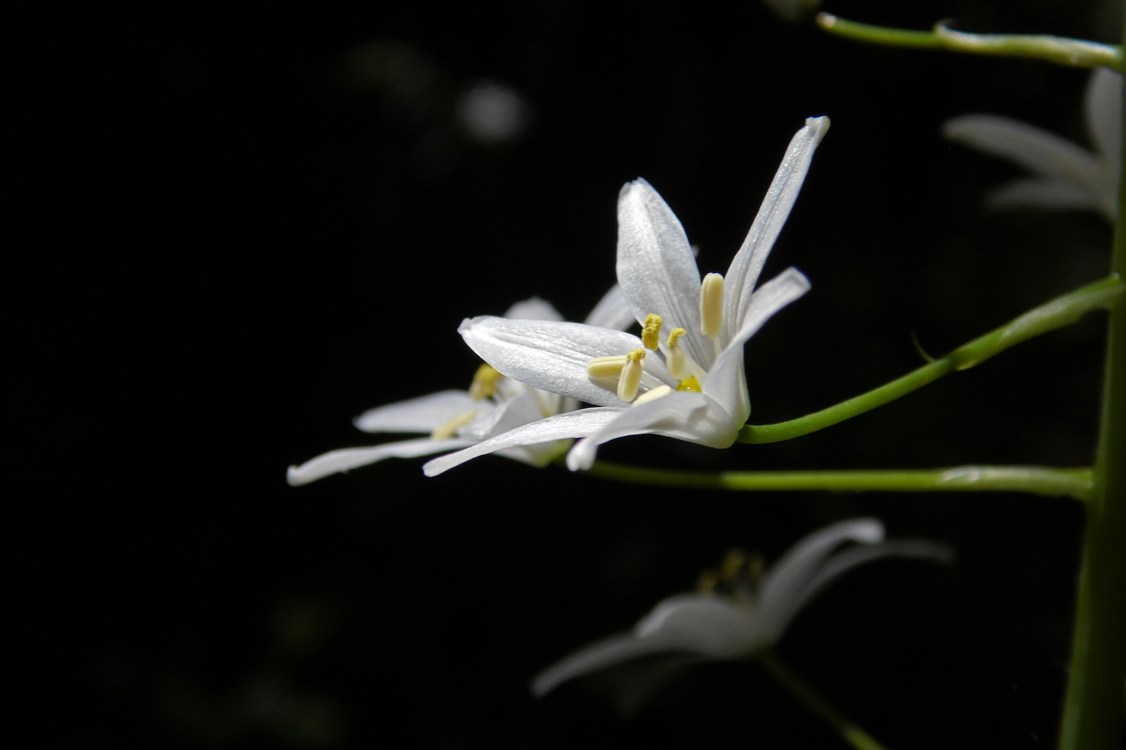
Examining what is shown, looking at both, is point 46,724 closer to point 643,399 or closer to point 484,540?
point 484,540

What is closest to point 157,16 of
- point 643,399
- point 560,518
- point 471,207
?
point 471,207

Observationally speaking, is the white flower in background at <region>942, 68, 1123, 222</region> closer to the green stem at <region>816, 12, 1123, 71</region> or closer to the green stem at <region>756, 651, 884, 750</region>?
the green stem at <region>816, 12, 1123, 71</region>

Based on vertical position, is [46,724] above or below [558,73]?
below

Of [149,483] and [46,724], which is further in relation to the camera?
[149,483]

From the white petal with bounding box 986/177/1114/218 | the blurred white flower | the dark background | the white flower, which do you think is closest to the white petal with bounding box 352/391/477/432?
the white flower

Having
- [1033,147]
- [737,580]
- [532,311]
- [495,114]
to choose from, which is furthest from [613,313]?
[495,114]

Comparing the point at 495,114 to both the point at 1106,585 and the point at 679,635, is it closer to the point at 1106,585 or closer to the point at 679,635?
the point at 679,635
